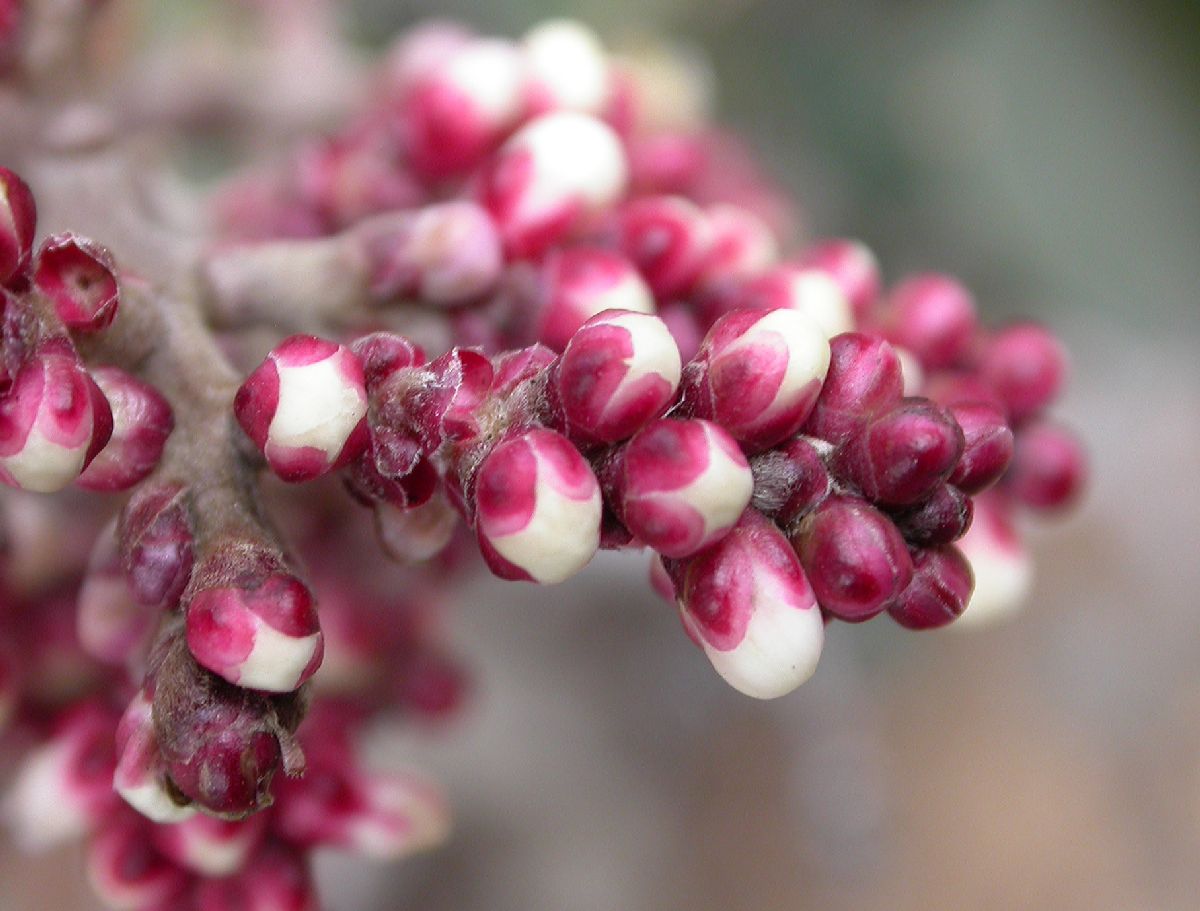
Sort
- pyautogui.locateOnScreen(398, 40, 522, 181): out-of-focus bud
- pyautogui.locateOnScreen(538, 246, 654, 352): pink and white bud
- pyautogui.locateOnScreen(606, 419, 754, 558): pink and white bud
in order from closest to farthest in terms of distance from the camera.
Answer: pyautogui.locateOnScreen(606, 419, 754, 558): pink and white bud → pyautogui.locateOnScreen(538, 246, 654, 352): pink and white bud → pyautogui.locateOnScreen(398, 40, 522, 181): out-of-focus bud

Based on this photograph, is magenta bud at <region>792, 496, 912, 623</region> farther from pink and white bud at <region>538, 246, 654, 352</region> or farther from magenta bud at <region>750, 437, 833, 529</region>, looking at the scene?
pink and white bud at <region>538, 246, 654, 352</region>

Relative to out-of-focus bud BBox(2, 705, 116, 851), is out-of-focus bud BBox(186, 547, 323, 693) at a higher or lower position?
Result: higher

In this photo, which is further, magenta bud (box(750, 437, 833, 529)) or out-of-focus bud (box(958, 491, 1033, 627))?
out-of-focus bud (box(958, 491, 1033, 627))

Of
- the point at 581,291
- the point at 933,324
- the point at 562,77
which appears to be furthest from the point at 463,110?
the point at 933,324

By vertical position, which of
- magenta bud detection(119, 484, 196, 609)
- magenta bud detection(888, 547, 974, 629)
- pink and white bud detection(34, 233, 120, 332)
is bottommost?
magenta bud detection(119, 484, 196, 609)

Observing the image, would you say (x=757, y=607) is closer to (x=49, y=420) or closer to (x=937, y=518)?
(x=937, y=518)

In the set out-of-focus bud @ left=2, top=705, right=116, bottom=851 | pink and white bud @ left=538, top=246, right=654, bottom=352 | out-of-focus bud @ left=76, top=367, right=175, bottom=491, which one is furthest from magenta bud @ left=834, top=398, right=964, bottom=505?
out-of-focus bud @ left=2, top=705, right=116, bottom=851

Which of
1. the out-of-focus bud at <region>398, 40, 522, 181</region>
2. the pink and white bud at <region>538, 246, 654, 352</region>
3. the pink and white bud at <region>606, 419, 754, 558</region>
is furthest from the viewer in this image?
the out-of-focus bud at <region>398, 40, 522, 181</region>

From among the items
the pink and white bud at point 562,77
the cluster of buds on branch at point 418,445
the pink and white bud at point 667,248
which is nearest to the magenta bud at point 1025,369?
the cluster of buds on branch at point 418,445
